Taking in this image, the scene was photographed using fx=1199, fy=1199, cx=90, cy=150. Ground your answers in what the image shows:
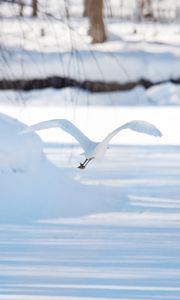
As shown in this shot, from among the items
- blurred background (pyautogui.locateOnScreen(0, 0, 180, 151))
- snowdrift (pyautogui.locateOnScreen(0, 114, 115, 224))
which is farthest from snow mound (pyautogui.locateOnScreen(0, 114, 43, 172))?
blurred background (pyautogui.locateOnScreen(0, 0, 180, 151))

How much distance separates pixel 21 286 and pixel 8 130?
14.3 ft

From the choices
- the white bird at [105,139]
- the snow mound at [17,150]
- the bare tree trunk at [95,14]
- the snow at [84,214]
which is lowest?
the snow at [84,214]

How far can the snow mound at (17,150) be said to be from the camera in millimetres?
10641

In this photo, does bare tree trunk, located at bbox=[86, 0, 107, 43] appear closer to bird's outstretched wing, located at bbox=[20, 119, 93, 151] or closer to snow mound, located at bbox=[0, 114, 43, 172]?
snow mound, located at bbox=[0, 114, 43, 172]

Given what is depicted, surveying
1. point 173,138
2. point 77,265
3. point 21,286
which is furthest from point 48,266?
point 173,138

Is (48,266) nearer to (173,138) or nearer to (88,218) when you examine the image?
(88,218)

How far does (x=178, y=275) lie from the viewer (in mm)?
7230

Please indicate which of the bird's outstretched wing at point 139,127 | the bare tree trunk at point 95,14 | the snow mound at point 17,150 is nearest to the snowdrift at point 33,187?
the snow mound at point 17,150

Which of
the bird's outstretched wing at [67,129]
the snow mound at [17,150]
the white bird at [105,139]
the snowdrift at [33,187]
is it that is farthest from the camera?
the snow mound at [17,150]

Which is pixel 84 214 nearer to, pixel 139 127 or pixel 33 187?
pixel 33 187

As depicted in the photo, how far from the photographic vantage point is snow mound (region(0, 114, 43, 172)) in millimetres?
10641

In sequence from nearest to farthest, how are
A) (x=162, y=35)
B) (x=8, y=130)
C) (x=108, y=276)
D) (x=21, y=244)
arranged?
1. (x=108, y=276)
2. (x=21, y=244)
3. (x=8, y=130)
4. (x=162, y=35)

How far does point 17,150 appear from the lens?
35.0 feet

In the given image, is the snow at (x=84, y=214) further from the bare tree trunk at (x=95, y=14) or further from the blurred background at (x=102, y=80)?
the blurred background at (x=102, y=80)
